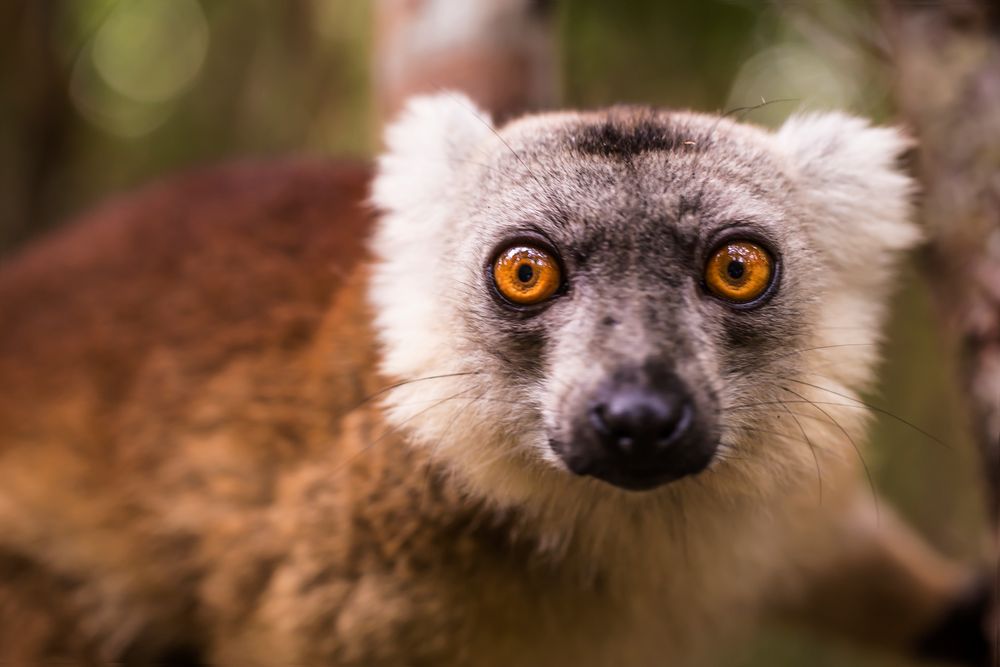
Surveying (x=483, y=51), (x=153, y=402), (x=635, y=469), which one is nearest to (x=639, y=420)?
(x=635, y=469)

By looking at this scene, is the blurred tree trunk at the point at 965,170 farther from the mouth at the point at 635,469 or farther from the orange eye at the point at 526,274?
the orange eye at the point at 526,274

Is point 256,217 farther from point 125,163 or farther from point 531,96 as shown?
point 125,163

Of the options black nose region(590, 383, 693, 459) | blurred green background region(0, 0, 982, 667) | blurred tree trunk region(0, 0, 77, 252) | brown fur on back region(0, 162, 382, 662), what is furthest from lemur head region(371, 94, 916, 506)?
blurred tree trunk region(0, 0, 77, 252)

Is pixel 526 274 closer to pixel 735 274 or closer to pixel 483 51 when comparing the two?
pixel 735 274

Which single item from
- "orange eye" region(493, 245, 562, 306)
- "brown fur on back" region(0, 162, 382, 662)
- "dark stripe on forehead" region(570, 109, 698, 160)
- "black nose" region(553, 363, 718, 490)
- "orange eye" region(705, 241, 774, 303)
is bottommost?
"brown fur on back" region(0, 162, 382, 662)

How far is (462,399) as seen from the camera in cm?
233

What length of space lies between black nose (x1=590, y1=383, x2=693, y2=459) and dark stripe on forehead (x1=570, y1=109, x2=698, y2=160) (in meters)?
0.72

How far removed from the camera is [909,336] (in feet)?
16.8

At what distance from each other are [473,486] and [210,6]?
223 inches

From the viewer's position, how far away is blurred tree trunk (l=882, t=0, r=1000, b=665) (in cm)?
252

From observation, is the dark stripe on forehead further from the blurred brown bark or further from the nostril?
the blurred brown bark

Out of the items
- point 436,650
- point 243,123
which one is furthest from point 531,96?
point 243,123

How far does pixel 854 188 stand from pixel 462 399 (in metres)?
1.27

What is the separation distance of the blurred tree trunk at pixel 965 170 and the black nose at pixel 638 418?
109cm
